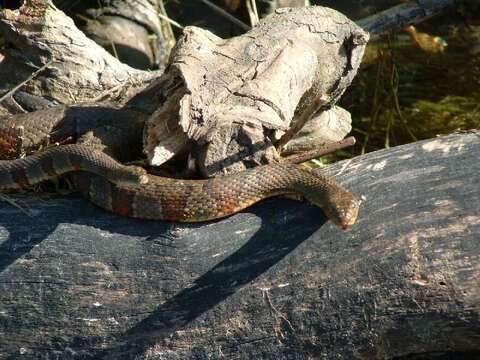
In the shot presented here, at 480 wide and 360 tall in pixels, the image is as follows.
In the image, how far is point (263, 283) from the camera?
4.40 metres

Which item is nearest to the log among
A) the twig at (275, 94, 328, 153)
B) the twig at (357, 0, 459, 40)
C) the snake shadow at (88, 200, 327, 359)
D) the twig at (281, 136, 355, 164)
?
the snake shadow at (88, 200, 327, 359)

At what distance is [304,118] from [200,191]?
83 centimetres

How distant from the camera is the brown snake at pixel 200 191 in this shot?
4.60 metres

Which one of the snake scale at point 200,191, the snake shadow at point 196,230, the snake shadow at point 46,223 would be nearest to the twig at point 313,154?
the snake scale at point 200,191

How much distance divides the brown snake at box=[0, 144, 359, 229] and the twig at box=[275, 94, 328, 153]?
22 centimetres

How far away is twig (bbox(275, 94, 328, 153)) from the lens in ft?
15.3

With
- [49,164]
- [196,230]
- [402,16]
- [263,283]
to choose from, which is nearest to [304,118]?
[196,230]

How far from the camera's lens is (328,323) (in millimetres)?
4340

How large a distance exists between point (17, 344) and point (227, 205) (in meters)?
1.55

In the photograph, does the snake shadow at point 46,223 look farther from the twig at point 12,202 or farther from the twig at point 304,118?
the twig at point 304,118

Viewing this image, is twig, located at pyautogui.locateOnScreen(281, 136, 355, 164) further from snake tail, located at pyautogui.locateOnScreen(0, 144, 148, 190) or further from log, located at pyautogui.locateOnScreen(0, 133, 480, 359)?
snake tail, located at pyautogui.locateOnScreen(0, 144, 148, 190)

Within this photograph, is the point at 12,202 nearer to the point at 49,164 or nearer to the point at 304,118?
the point at 49,164

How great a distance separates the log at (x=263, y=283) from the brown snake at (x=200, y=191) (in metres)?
0.11

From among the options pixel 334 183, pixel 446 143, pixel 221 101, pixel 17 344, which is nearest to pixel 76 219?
pixel 17 344
